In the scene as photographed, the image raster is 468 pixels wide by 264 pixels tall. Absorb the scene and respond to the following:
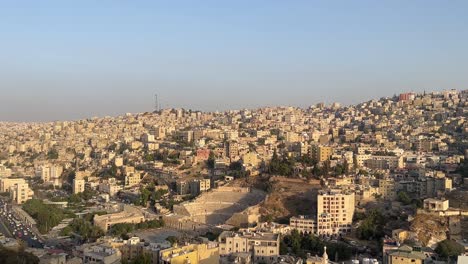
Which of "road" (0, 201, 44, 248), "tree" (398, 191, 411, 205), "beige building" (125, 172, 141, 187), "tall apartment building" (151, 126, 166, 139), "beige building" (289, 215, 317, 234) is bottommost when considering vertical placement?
"road" (0, 201, 44, 248)

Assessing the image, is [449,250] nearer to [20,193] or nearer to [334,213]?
[334,213]

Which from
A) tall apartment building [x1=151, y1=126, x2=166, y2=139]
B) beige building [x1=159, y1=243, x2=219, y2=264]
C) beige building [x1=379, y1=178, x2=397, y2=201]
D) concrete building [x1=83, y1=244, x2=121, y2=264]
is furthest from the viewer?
tall apartment building [x1=151, y1=126, x2=166, y2=139]

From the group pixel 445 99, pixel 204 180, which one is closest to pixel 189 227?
pixel 204 180

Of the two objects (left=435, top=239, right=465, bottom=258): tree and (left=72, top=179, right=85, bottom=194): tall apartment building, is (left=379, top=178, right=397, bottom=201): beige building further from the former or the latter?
(left=72, top=179, right=85, bottom=194): tall apartment building

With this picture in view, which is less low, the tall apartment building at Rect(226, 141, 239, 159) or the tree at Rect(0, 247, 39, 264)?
the tall apartment building at Rect(226, 141, 239, 159)

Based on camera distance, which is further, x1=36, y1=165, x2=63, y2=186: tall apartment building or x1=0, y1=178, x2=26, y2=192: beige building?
x1=36, y1=165, x2=63, y2=186: tall apartment building

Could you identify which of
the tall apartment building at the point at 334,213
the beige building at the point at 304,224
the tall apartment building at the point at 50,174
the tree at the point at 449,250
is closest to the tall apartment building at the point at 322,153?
the tall apartment building at the point at 334,213

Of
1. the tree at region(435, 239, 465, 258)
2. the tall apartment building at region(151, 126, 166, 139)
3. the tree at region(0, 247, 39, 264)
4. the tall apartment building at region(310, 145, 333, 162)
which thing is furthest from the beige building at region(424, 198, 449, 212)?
the tall apartment building at region(151, 126, 166, 139)

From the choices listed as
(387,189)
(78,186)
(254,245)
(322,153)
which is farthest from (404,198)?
(78,186)
